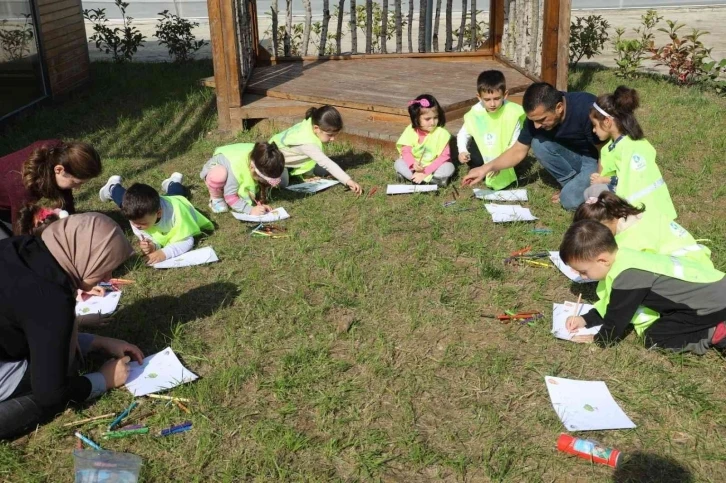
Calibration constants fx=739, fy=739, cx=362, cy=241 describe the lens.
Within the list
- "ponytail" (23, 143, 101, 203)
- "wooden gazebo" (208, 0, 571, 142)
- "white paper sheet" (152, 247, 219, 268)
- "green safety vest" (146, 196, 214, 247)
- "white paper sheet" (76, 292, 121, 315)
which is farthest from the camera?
"wooden gazebo" (208, 0, 571, 142)

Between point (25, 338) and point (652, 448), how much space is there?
253 centimetres

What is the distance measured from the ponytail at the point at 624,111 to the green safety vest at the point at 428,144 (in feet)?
5.10

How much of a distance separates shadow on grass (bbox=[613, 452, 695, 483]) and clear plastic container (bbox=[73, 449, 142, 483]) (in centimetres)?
181

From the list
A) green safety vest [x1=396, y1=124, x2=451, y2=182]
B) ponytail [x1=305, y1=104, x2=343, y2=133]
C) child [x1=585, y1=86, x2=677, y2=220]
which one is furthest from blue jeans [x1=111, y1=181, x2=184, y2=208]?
child [x1=585, y1=86, x2=677, y2=220]

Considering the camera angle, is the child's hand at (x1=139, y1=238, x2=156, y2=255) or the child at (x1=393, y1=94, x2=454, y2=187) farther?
the child at (x1=393, y1=94, x2=454, y2=187)

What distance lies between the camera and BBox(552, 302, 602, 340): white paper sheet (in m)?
3.67

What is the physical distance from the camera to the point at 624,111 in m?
4.63

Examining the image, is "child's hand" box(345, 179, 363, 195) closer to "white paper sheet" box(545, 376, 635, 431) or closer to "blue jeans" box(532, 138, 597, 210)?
"blue jeans" box(532, 138, 597, 210)

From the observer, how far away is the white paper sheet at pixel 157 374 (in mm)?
3270

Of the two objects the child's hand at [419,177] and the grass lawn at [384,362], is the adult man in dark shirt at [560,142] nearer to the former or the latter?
the grass lawn at [384,362]

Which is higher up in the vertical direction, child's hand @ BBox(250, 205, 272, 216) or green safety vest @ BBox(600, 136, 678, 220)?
green safety vest @ BBox(600, 136, 678, 220)

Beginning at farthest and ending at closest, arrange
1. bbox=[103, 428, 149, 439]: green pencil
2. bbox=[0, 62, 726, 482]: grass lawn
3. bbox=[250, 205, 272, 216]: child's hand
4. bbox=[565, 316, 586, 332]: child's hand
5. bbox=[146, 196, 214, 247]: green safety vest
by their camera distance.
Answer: bbox=[250, 205, 272, 216]: child's hand → bbox=[146, 196, 214, 247]: green safety vest → bbox=[565, 316, 586, 332]: child's hand → bbox=[103, 428, 149, 439]: green pencil → bbox=[0, 62, 726, 482]: grass lawn

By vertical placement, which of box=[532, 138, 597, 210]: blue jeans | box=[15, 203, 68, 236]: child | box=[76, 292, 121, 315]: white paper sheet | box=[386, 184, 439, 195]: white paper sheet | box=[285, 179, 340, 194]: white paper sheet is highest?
box=[15, 203, 68, 236]: child

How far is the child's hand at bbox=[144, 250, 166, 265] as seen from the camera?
4.56 m
